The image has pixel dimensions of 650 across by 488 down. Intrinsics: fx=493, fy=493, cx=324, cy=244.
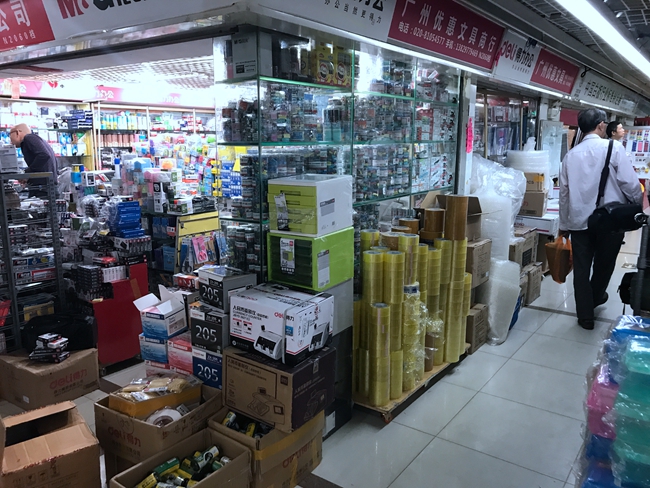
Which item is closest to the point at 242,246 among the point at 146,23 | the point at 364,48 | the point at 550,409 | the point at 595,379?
the point at 146,23

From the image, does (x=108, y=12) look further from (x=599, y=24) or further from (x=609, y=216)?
(x=609, y=216)

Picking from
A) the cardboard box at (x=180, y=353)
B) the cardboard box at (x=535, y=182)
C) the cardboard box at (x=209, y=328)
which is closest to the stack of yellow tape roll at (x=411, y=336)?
the cardboard box at (x=209, y=328)

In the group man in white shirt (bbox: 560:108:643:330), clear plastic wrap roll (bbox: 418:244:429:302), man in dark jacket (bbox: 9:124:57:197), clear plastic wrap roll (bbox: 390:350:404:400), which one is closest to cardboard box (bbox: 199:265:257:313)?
clear plastic wrap roll (bbox: 390:350:404:400)

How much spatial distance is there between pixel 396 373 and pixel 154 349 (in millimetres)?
1499

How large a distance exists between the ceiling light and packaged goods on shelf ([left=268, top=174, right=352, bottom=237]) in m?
1.88

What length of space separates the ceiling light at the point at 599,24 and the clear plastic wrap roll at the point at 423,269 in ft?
5.72

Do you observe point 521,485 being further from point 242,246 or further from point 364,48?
point 364,48

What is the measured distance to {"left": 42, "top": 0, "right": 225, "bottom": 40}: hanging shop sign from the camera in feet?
7.45

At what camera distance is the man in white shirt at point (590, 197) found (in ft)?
14.3

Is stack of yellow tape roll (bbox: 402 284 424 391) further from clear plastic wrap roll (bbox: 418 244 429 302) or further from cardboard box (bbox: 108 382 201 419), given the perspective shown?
cardboard box (bbox: 108 382 201 419)

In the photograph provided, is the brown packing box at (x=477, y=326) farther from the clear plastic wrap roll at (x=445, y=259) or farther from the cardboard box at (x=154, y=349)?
the cardboard box at (x=154, y=349)

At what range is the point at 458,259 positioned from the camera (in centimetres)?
365

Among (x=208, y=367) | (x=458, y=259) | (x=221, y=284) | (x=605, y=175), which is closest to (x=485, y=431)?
(x=458, y=259)

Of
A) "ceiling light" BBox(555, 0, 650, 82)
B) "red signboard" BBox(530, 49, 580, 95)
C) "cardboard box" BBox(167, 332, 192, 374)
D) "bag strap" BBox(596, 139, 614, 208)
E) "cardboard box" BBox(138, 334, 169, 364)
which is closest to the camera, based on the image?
"cardboard box" BBox(167, 332, 192, 374)
